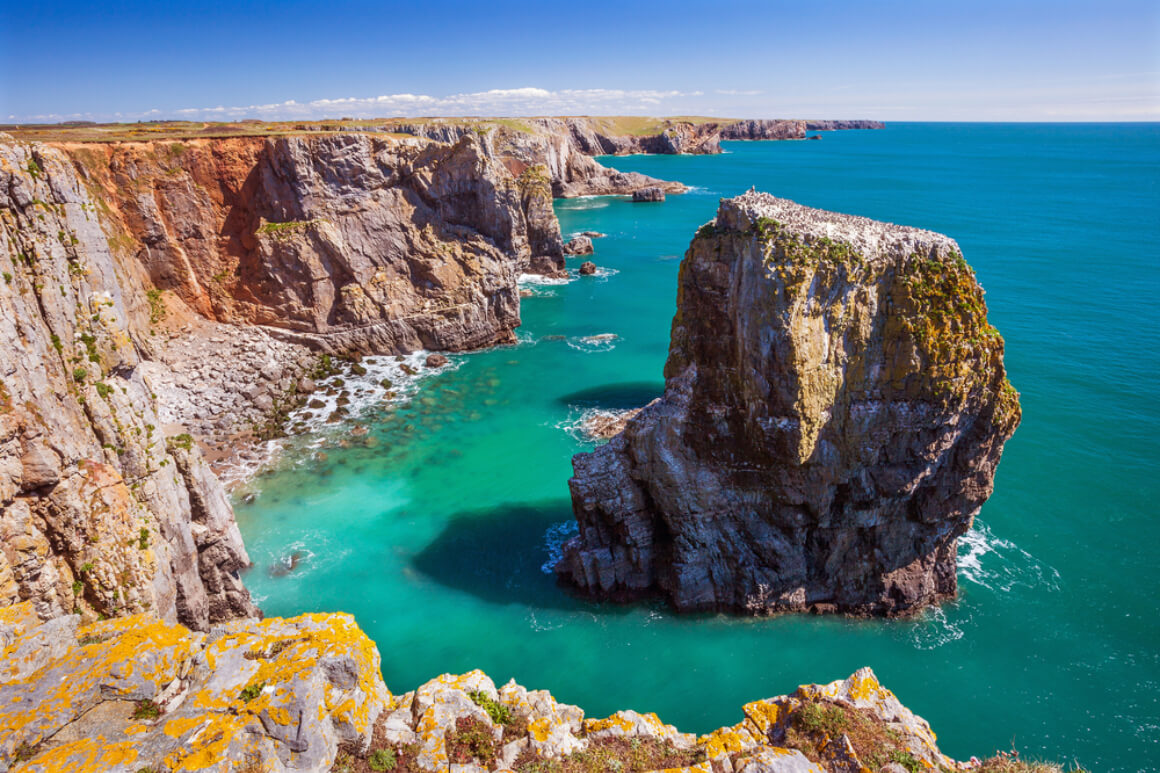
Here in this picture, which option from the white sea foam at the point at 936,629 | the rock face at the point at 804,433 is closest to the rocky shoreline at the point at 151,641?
the rock face at the point at 804,433

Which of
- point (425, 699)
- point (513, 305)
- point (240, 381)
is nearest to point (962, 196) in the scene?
point (513, 305)

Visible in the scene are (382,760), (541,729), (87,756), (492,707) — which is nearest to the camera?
(87,756)

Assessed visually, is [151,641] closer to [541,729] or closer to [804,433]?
[541,729]

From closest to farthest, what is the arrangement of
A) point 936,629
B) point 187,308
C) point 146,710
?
point 146,710, point 936,629, point 187,308

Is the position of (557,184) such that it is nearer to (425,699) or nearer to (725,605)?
(725,605)

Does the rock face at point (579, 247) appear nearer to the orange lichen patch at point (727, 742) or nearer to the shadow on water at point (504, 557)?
the shadow on water at point (504, 557)

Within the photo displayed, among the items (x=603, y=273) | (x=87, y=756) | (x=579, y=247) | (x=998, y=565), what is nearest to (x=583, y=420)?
(x=998, y=565)
